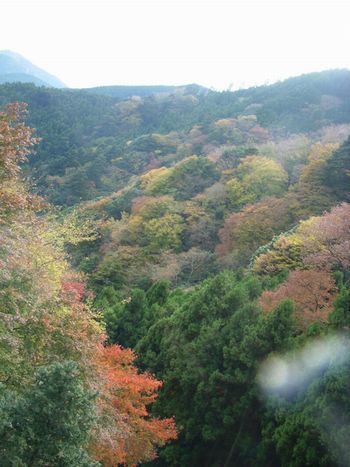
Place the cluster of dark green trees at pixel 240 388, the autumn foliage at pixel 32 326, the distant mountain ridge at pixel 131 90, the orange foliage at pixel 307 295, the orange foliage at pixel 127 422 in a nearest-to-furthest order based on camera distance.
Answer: the autumn foliage at pixel 32 326 < the cluster of dark green trees at pixel 240 388 < the orange foliage at pixel 127 422 < the orange foliage at pixel 307 295 < the distant mountain ridge at pixel 131 90

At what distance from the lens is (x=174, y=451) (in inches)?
557

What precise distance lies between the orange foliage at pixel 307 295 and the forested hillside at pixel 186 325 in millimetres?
49

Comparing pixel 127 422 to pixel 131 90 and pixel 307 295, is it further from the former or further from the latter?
pixel 131 90

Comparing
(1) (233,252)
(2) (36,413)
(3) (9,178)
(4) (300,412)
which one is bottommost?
(1) (233,252)

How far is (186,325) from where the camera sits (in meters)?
16.4

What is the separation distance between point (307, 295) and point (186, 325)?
14.7 feet

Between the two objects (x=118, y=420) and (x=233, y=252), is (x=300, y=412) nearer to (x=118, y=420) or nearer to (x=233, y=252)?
(x=118, y=420)

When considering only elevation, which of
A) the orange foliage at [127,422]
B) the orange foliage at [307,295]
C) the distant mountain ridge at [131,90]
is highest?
the distant mountain ridge at [131,90]

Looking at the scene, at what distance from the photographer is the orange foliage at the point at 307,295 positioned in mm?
14039

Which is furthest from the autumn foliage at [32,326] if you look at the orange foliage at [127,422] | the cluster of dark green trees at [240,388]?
the cluster of dark green trees at [240,388]

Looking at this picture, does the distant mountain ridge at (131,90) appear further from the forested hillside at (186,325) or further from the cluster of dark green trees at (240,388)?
the cluster of dark green trees at (240,388)

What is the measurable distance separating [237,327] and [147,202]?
24.1 m

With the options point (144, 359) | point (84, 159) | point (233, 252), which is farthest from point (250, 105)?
point (144, 359)

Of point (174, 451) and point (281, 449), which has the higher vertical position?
point (281, 449)
